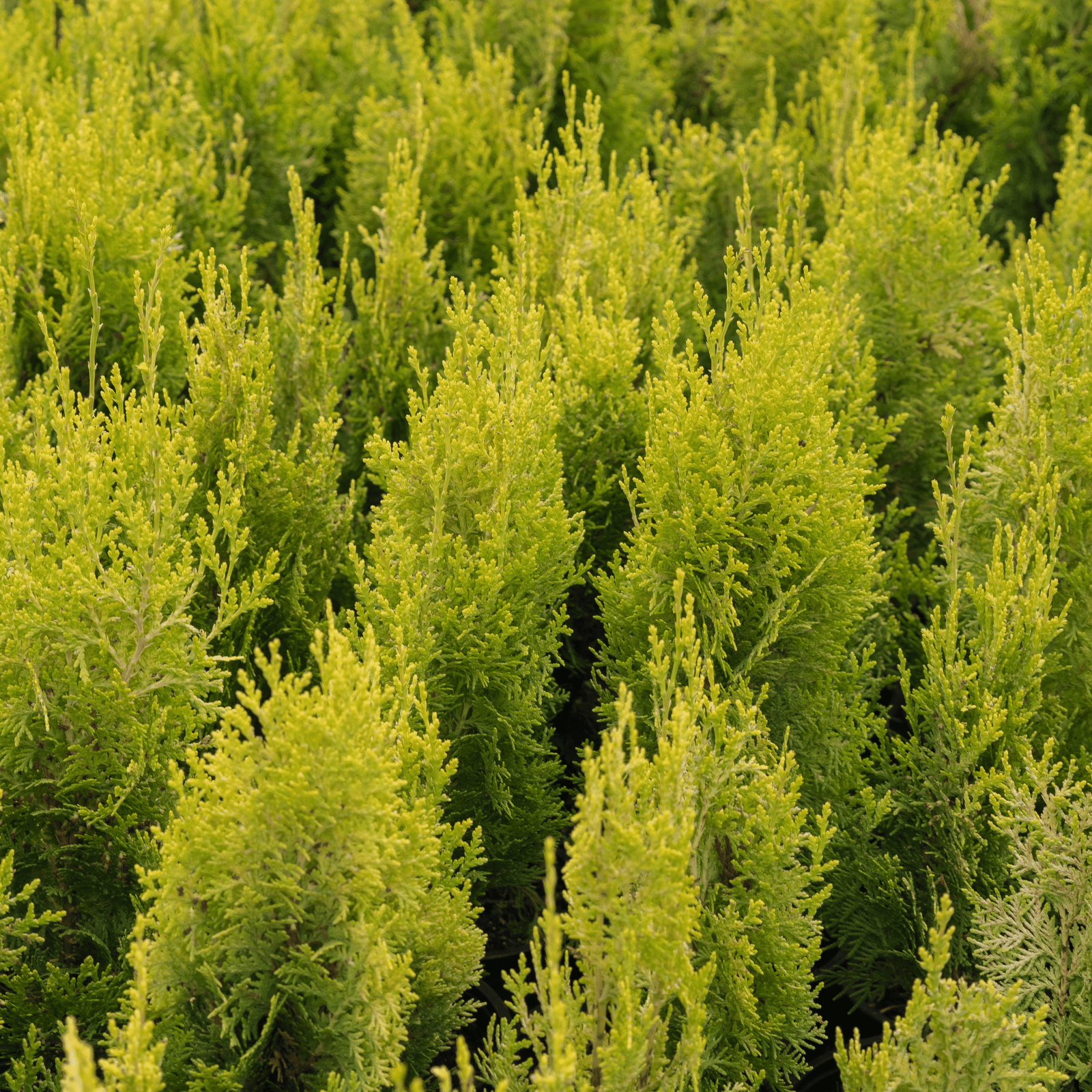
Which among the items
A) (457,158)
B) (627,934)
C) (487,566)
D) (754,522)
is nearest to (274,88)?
(457,158)

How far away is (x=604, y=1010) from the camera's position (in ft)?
10.4

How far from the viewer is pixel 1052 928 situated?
3.78 meters

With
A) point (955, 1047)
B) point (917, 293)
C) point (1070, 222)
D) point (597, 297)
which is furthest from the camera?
point (1070, 222)

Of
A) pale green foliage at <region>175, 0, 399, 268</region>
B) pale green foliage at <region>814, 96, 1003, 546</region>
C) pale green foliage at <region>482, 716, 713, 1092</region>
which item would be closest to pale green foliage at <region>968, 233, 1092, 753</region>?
pale green foliage at <region>814, 96, 1003, 546</region>

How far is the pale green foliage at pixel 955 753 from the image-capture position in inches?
160

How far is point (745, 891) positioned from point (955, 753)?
1079 millimetres

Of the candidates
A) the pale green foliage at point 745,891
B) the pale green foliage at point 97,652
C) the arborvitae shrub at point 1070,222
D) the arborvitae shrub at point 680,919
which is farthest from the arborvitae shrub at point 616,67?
the pale green foliage at point 745,891

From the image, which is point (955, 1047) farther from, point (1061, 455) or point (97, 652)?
point (97, 652)

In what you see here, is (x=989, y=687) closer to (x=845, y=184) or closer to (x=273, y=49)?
(x=845, y=184)

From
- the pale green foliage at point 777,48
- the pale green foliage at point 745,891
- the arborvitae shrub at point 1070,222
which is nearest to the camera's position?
the pale green foliage at point 745,891

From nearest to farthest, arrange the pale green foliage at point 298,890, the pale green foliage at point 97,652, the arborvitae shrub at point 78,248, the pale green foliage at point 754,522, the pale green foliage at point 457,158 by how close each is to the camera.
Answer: the pale green foliage at point 298,890 < the pale green foliage at point 97,652 < the pale green foliage at point 754,522 < the arborvitae shrub at point 78,248 < the pale green foliage at point 457,158

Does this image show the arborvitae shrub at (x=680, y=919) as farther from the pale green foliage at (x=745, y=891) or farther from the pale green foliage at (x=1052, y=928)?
the pale green foliage at (x=1052, y=928)

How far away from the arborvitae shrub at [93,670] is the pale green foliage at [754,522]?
4.68ft

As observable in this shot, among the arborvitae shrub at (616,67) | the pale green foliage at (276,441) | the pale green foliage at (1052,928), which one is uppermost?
the arborvitae shrub at (616,67)
